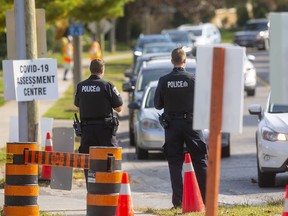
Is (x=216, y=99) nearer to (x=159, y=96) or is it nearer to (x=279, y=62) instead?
(x=279, y=62)

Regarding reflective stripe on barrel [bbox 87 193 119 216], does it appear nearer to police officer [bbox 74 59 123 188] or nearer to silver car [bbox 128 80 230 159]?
police officer [bbox 74 59 123 188]

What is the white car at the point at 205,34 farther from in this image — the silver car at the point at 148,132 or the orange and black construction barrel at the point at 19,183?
the orange and black construction barrel at the point at 19,183

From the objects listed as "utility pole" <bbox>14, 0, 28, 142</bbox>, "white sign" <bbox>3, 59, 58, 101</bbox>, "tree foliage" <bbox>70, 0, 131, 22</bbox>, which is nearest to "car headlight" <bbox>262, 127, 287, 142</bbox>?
"white sign" <bbox>3, 59, 58, 101</bbox>

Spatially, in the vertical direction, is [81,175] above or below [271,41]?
below

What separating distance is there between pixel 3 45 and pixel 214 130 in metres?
35.6

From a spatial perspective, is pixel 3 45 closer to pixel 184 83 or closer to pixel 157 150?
pixel 157 150

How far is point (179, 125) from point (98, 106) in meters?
0.95

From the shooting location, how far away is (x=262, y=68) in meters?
46.9

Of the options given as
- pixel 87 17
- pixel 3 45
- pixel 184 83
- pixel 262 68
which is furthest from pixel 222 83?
pixel 262 68

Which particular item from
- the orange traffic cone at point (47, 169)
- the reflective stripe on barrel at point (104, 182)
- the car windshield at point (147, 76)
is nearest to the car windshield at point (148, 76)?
the car windshield at point (147, 76)

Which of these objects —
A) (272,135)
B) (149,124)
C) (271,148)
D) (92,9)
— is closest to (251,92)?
(92,9)

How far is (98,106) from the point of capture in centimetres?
1145

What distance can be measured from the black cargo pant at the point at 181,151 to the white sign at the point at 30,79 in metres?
2.22

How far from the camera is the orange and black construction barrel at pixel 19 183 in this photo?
10.2 m
